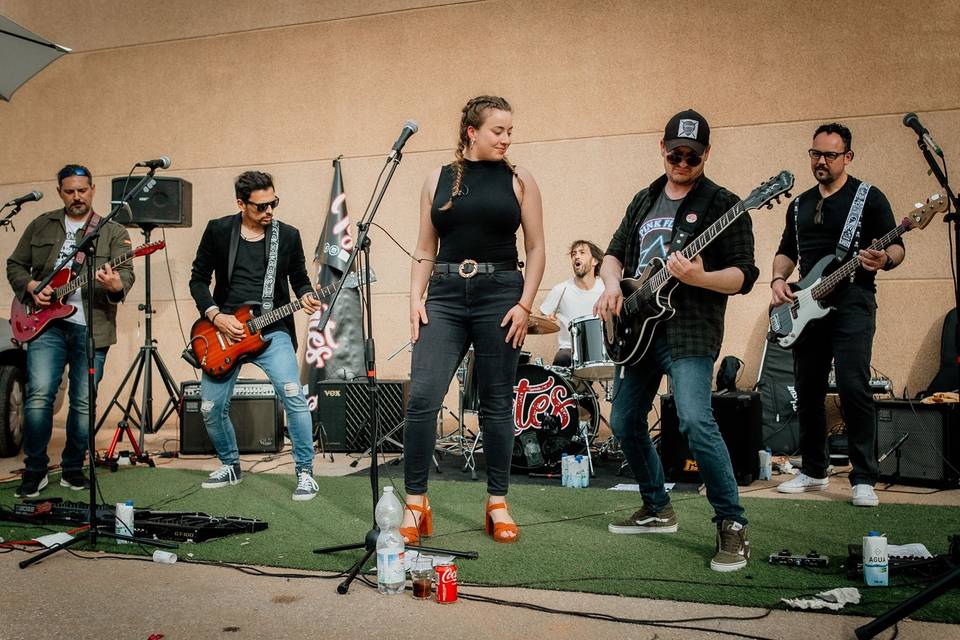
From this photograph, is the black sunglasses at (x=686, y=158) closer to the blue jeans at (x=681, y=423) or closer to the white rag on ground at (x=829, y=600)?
the blue jeans at (x=681, y=423)

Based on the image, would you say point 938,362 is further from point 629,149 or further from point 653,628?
point 653,628

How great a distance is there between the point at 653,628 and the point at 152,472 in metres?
4.79

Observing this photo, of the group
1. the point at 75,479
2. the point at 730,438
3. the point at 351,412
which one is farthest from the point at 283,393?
the point at 730,438

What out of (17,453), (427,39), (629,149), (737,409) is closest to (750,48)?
(629,149)

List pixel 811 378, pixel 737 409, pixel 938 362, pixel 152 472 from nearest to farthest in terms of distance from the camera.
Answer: pixel 811 378
pixel 737 409
pixel 152 472
pixel 938 362

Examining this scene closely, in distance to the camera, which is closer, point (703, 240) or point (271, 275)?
point (703, 240)

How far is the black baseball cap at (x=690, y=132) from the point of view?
11.0 feet

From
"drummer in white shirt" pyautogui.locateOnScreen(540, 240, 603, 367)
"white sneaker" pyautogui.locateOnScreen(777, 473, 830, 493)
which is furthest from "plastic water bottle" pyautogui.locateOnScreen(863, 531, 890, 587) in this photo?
"drummer in white shirt" pyautogui.locateOnScreen(540, 240, 603, 367)

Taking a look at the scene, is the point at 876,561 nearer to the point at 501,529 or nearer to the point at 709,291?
the point at 709,291

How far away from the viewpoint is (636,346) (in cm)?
357

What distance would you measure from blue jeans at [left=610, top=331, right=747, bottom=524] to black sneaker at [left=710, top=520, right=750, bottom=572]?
0.04 m

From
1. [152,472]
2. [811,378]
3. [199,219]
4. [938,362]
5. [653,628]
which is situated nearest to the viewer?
[653,628]

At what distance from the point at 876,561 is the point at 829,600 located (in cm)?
32

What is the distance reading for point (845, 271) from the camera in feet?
15.4
